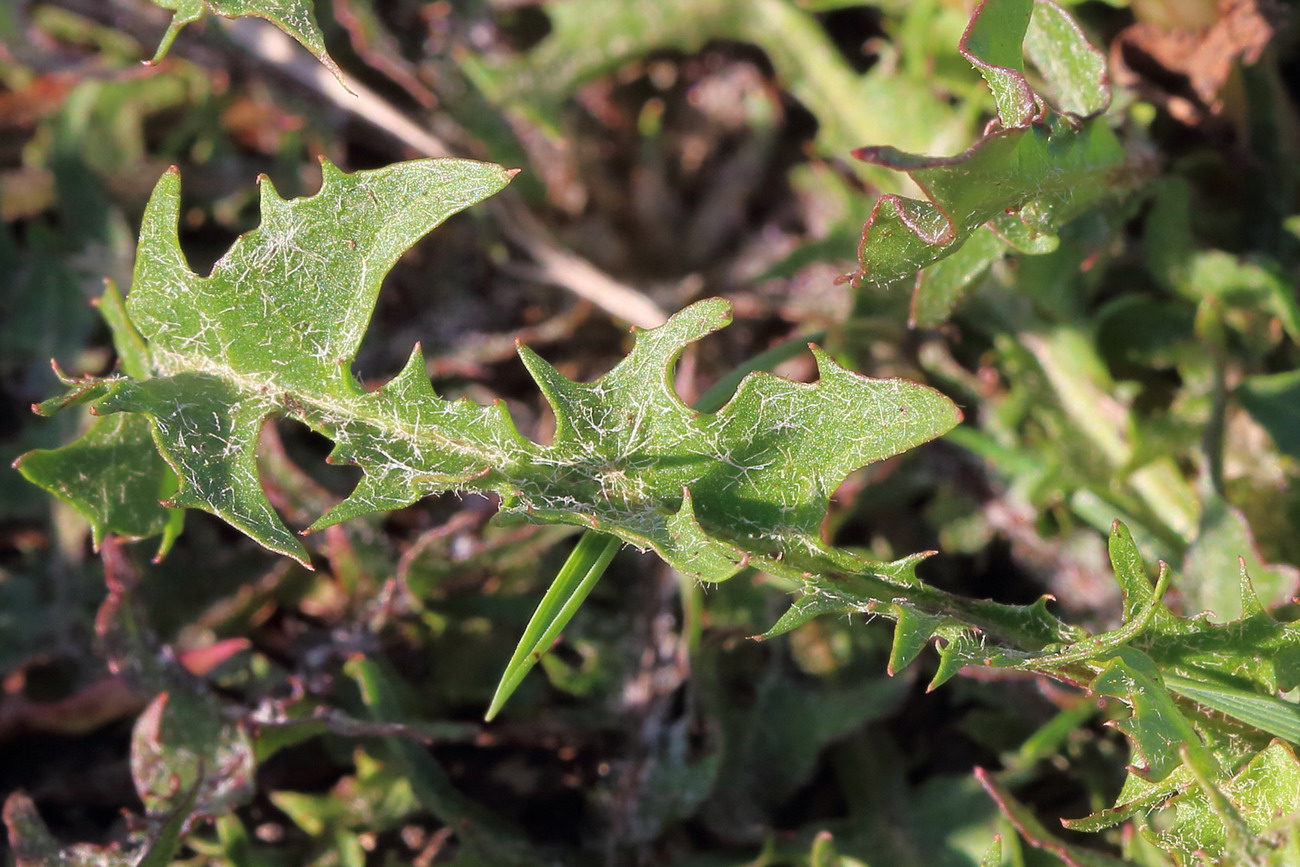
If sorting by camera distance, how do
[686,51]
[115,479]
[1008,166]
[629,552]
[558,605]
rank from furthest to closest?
[686,51], [629,552], [115,479], [558,605], [1008,166]

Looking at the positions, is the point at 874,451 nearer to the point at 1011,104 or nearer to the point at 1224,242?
the point at 1011,104

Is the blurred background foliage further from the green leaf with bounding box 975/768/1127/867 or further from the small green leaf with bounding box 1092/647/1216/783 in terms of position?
the small green leaf with bounding box 1092/647/1216/783

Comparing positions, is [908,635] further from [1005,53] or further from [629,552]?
[629,552]

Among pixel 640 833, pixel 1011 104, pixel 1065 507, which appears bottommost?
pixel 640 833

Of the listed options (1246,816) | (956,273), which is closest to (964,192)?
(956,273)

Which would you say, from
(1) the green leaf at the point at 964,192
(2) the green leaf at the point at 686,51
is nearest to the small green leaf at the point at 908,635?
(1) the green leaf at the point at 964,192

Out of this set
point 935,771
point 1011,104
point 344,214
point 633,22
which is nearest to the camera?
point 1011,104

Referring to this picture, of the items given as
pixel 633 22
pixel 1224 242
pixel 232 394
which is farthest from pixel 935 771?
pixel 633 22
